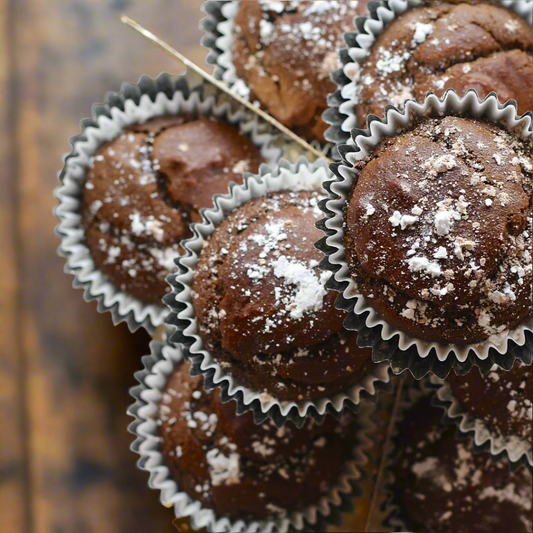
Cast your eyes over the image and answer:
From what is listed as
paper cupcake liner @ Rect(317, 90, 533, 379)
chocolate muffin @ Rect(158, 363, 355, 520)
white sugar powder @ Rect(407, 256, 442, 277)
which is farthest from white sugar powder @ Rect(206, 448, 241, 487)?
white sugar powder @ Rect(407, 256, 442, 277)

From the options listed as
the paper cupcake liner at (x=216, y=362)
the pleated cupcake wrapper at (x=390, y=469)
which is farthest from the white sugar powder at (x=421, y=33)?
the pleated cupcake wrapper at (x=390, y=469)

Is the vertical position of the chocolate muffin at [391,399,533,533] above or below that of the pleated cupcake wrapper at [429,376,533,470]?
below

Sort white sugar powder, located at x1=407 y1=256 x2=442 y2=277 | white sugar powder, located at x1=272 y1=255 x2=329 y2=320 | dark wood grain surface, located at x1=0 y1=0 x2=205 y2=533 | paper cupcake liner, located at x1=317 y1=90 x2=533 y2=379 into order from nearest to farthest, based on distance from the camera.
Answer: white sugar powder, located at x1=407 y1=256 x2=442 y2=277 → paper cupcake liner, located at x1=317 y1=90 x2=533 y2=379 → white sugar powder, located at x1=272 y1=255 x2=329 y2=320 → dark wood grain surface, located at x1=0 y1=0 x2=205 y2=533

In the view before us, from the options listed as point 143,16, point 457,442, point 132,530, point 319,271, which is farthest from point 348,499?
point 143,16

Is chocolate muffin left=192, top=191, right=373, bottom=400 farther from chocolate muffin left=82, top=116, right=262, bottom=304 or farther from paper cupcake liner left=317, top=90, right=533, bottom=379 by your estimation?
chocolate muffin left=82, top=116, right=262, bottom=304

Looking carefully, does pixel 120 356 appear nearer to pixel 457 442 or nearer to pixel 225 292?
pixel 225 292

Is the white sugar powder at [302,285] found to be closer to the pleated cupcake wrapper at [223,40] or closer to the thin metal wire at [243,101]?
the thin metal wire at [243,101]
